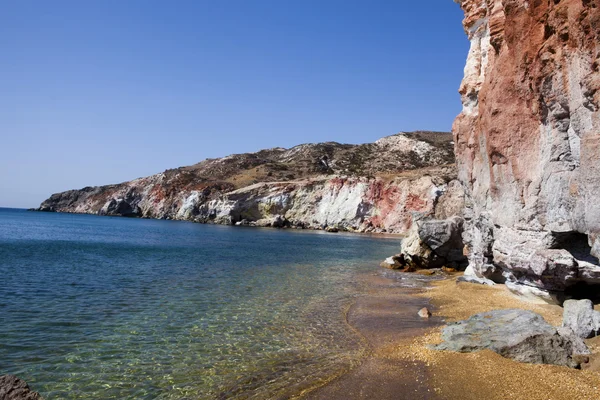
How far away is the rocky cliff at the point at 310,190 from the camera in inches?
3231

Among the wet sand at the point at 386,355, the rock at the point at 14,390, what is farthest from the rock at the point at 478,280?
the rock at the point at 14,390

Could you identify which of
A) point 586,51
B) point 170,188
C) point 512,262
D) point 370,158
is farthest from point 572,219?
point 170,188

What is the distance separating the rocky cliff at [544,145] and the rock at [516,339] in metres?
2.75

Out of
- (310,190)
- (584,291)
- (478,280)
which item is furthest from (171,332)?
(310,190)

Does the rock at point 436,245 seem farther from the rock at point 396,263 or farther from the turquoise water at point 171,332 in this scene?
the turquoise water at point 171,332

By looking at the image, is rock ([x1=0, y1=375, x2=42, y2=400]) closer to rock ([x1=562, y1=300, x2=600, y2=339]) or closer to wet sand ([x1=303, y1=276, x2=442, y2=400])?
wet sand ([x1=303, y1=276, x2=442, y2=400])

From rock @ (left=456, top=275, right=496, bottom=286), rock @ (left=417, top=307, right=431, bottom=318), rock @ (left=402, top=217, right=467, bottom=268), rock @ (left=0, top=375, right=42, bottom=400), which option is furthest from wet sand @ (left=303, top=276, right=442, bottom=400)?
rock @ (left=402, top=217, right=467, bottom=268)

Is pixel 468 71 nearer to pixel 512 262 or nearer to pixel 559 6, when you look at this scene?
pixel 559 6

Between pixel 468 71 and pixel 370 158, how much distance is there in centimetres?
10027

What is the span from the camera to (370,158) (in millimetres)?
122375

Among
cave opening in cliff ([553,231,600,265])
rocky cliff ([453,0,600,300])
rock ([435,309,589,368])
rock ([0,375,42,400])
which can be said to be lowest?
rock ([435,309,589,368])

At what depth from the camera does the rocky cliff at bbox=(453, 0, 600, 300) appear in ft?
36.2

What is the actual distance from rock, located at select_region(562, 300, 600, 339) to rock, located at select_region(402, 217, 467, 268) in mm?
18587

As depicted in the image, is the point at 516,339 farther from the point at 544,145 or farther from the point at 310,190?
the point at 310,190
